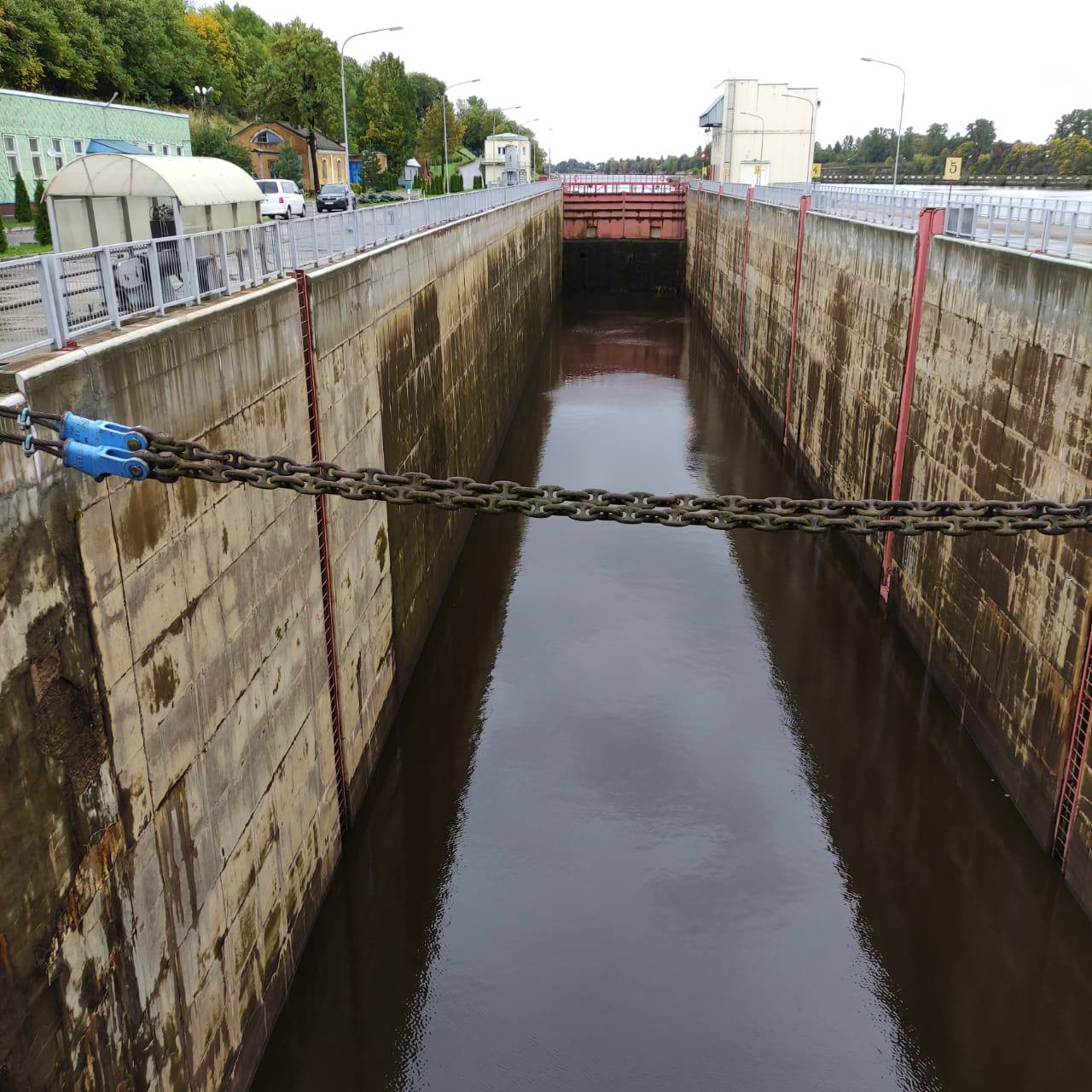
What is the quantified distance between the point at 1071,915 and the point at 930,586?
→ 236 inches

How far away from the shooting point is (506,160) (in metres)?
80.7

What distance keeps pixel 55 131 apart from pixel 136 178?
119ft

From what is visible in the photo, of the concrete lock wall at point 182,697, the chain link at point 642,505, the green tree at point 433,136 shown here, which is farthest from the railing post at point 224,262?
the green tree at point 433,136

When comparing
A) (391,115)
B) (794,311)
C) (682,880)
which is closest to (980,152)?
(391,115)

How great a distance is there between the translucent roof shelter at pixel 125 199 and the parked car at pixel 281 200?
1571cm

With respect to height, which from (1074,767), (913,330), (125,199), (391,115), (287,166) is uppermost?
(391,115)

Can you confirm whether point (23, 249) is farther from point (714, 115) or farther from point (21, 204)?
point (714, 115)

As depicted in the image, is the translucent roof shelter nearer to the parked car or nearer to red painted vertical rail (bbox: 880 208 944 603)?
red painted vertical rail (bbox: 880 208 944 603)

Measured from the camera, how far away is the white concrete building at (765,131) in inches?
2936

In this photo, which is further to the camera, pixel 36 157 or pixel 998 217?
pixel 36 157

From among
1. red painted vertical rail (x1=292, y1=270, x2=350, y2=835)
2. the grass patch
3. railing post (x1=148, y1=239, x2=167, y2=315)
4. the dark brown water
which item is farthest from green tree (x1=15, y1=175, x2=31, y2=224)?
railing post (x1=148, y1=239, x2=167, y2=315)

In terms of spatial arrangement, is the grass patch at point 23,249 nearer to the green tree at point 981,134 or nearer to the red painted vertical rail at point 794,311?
the red painted vertical rail at point 794,311

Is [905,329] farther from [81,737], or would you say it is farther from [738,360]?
[738,360]

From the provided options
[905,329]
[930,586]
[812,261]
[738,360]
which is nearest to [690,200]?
[738,360]
